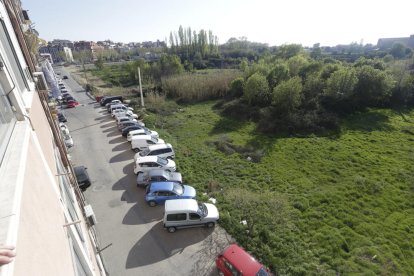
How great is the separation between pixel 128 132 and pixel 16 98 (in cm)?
1541

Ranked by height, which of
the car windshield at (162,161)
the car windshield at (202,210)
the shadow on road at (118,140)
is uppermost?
the car windshield at (162,161)

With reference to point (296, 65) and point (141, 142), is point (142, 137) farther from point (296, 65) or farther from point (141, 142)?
point (296, 65)

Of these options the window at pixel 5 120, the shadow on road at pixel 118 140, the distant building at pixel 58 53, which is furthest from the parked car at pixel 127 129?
the distant building at pixel 58 53

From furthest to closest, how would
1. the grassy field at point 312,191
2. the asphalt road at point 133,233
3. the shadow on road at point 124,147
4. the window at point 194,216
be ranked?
the shadow on road at point 124,147, the window at point 194,216, the grassy field at point 312,191, the asphalt road at point 133,233

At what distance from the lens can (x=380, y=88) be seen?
24.4 metres

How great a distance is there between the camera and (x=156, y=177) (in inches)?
453

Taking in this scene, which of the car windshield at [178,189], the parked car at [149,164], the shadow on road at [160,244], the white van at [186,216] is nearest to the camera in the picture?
the shadow on road at [160,244]

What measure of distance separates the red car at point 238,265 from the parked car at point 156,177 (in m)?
4.87

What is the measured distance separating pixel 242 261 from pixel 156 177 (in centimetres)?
583

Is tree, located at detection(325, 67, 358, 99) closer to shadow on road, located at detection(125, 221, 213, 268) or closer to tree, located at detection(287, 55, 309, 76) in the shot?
tree, located at detection(287, 55, 309, 76)

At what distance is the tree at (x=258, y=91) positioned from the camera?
2269 cm

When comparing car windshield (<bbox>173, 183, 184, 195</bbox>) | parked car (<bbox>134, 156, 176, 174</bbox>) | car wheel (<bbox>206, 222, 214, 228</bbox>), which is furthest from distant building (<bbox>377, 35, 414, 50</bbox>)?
car wheel (<bbox>206, 222, 214, 228</bbox>)

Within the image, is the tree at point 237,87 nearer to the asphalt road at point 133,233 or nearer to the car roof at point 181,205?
the asphalt road at point 133,233

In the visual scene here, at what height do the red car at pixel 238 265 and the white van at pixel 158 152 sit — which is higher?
the white van at pixel 158 152
